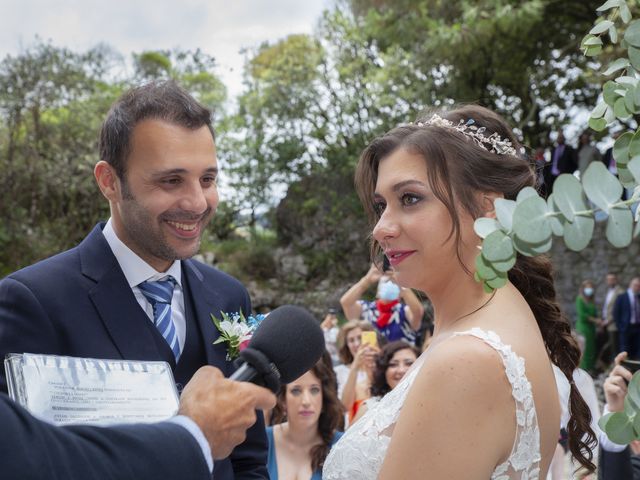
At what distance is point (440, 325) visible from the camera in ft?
8.17

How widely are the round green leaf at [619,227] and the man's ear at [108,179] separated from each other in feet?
6.49

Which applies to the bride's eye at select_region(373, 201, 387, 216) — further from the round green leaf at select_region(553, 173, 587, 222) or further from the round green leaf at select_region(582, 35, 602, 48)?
the round green leaf at select_region(553, 173, 587, 222)

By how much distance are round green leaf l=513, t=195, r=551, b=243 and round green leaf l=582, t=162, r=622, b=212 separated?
0.07m

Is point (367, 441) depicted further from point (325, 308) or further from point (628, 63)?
point (325, 308)

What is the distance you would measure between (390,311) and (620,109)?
7.51m

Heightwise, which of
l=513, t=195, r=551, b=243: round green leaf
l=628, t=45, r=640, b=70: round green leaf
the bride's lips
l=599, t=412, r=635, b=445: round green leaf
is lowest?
l=599, t=412, r=635, b=445: round green leaf

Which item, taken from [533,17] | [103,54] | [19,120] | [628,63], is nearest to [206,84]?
[103,54]

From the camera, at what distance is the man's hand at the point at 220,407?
5.68ft

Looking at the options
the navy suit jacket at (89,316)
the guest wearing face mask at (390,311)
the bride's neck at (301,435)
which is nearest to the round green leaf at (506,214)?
the navy suit jacket at (89,316)

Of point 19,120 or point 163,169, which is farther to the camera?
point 19,120

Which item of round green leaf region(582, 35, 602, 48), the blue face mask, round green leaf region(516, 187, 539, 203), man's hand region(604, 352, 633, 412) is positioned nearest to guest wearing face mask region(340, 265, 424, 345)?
the blue face mask

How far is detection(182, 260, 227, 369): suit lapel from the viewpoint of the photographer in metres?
2.63

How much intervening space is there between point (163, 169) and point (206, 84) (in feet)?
75.3

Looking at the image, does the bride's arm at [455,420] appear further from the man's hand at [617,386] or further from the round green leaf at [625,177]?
the man's hand at [617,386]
